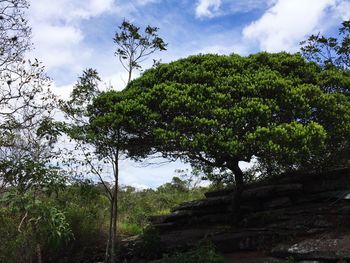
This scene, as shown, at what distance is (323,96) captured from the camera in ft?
35.1

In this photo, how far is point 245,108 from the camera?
9.85 m

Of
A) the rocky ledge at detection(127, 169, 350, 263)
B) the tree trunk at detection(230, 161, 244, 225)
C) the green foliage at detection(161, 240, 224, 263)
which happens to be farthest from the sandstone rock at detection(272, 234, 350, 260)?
the tree trunk at detection(230, 161, 244, 225)

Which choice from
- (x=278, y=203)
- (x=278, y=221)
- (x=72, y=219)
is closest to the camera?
(x=278, y=221)

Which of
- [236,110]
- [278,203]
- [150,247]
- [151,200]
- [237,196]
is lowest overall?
[150,247]

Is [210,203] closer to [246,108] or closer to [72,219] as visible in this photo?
[72,219]

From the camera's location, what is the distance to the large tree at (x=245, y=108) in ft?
31.6

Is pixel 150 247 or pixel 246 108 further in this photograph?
pixel 150 247

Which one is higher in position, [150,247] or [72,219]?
[72,219]

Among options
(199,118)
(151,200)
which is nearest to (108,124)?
(199,118)

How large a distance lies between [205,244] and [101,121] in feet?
12.9

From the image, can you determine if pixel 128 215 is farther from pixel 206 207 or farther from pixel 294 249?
pixel 294 249

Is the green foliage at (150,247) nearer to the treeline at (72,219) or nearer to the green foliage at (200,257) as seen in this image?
the treeline at (72,219)

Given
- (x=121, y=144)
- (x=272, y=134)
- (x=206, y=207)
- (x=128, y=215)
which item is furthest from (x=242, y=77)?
(x=128, y=215)

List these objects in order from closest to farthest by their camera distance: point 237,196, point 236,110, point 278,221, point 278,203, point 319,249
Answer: point 319,249 < point 236,110 < point 278,221 < point 237,196 < point 278,203
